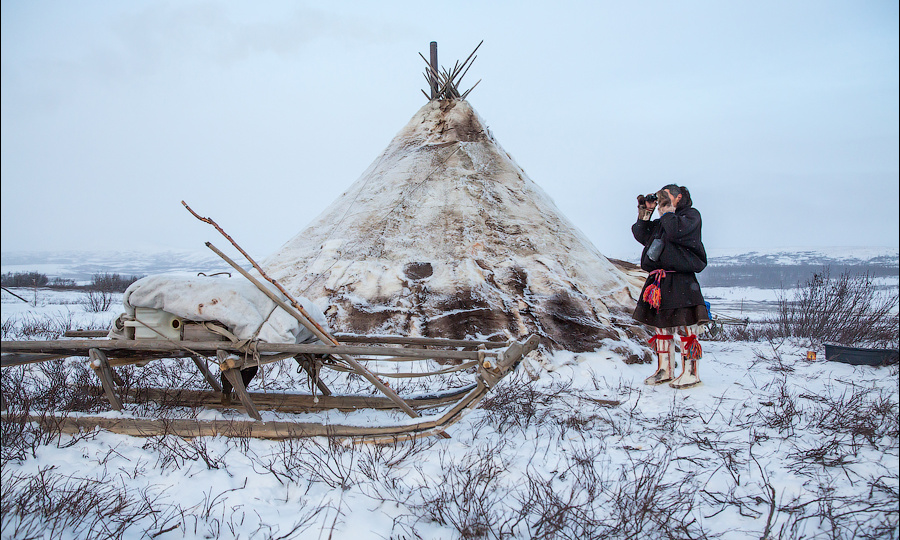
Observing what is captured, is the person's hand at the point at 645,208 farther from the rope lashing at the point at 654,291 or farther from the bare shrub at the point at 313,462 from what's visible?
the bare shrub at the point at 313,462

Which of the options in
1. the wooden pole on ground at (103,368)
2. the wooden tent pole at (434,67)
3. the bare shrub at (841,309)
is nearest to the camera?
the wooden pole on ground at (103,368)

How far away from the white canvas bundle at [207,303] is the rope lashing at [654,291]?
284cm

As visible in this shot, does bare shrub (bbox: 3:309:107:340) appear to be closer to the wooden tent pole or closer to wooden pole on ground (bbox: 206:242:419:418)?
wooden pole on ground (bbox: 206:242:419:418)

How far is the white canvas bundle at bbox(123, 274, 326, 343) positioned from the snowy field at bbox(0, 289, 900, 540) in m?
0.64

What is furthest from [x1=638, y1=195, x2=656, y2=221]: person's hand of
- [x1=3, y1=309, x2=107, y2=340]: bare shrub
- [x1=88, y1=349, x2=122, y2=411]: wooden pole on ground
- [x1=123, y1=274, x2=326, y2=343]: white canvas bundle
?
[x1=3, y1=309, x2=107, y2=340]: bare shrub

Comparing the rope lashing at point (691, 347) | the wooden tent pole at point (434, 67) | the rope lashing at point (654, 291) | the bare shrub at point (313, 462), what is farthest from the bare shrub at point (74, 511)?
the wooden tent pole at point (434, 67)

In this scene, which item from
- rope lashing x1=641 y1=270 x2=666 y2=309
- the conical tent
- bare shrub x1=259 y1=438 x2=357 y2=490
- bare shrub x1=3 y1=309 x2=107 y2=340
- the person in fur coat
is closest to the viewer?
bare shrub x1=259 y1=438 x2=357 y2=490

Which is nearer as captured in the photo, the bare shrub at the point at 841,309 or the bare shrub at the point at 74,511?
the bare shrub at the point at 74,511

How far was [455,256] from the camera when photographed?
19.2 ft

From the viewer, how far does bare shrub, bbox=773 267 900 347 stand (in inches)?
235

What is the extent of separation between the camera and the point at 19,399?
3.40m

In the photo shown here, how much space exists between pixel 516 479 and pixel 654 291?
2.31 m

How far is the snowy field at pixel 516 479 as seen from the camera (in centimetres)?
196

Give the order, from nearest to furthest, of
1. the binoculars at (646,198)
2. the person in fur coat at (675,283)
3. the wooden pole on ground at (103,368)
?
the wooden pole on ground at (103,368) → the person in fur coat at (675,283) → the binoculars at (646,198)
